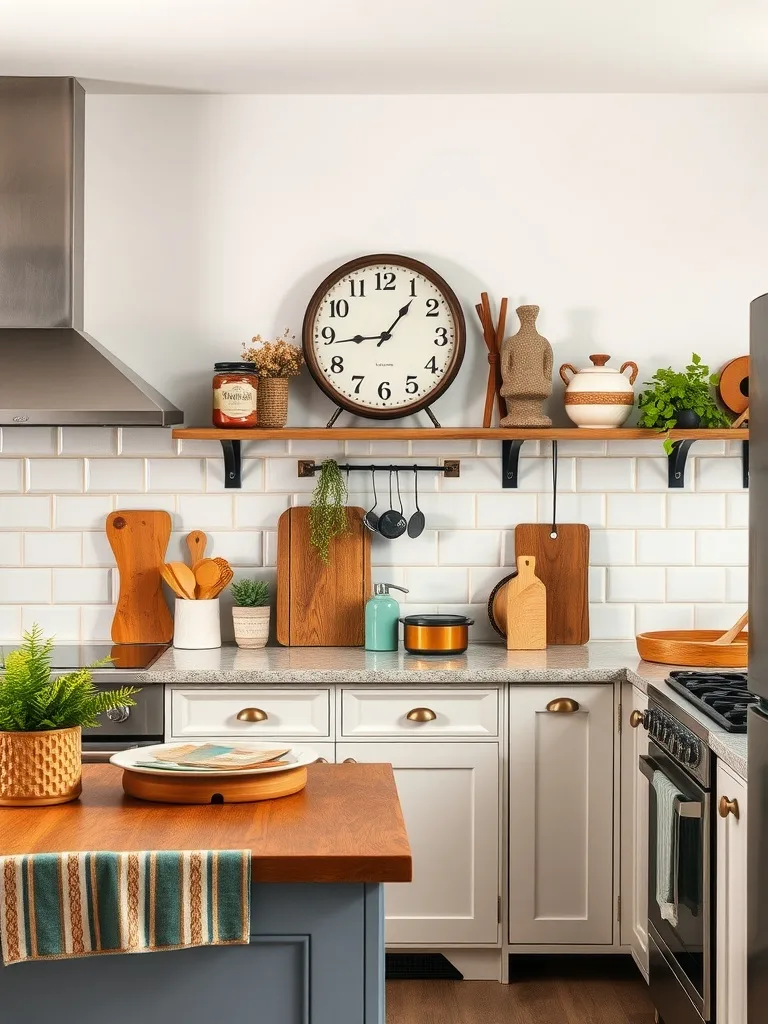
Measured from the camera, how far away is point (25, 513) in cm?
375

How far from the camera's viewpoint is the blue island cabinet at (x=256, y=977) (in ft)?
5.05

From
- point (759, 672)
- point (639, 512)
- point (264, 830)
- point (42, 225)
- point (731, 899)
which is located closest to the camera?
point (264, 830)

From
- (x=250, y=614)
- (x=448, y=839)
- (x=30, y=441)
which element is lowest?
(x=448, y=839)

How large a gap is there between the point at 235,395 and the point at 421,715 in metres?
1.16

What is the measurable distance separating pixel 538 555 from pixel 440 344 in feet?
2.57

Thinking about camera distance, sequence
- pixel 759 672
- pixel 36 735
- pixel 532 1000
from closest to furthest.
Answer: pixel 36 735 < pixel 759 672 < pixel 532 1000

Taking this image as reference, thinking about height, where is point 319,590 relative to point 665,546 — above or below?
below

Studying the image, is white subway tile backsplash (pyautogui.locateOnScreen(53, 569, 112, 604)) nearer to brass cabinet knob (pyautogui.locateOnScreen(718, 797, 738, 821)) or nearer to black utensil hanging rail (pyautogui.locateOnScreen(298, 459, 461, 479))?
black utensil hanging rail (pyautogui.locateOnScreen(298, 459, 461, 479))

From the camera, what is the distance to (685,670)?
309cm

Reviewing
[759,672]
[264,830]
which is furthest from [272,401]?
[264,830]

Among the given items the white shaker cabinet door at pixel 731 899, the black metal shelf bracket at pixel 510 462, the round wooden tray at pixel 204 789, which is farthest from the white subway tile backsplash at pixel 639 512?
the round wooden tray at pixel 204 789

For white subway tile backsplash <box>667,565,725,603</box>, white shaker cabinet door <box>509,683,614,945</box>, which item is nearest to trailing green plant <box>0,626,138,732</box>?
white shaker cabinet door <box>509,683,614,945</box>

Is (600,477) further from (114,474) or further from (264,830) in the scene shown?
(264,830)

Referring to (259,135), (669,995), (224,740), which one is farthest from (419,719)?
(259,135)
